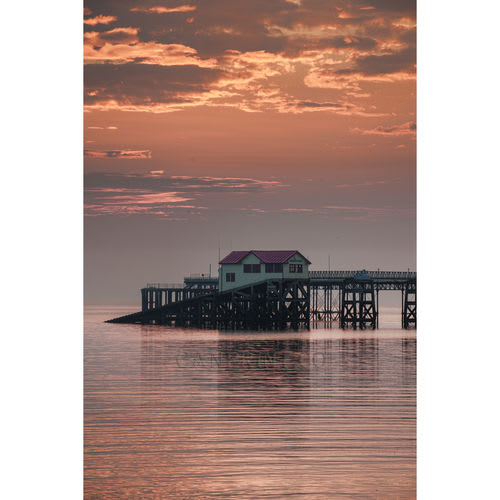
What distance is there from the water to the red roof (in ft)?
47.0

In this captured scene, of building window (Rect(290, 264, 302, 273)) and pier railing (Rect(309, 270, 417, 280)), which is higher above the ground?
building window (Rect(290, 264, 302, 273))

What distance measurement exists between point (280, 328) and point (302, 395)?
856 inches

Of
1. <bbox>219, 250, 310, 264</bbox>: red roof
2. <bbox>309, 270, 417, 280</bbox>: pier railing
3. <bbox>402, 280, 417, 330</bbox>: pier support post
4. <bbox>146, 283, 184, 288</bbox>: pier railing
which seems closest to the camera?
<bbox>219, 250, 310, 264</bbox>: red roof

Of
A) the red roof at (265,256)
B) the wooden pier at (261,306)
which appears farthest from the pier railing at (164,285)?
the red roof at (265,256)

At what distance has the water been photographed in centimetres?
820

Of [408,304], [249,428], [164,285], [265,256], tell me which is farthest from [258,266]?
[249,428]

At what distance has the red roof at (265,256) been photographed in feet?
111

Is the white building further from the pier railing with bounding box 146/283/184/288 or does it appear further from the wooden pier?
the pier railing with bounding box 146/283/184/288

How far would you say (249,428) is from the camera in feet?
34.1

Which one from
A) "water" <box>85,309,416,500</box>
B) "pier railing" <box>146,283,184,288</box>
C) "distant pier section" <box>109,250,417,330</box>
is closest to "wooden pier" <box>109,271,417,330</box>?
"distant pier section" <box>109,250,417,330</box>

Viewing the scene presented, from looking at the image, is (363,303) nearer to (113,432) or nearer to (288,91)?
(288,91)
